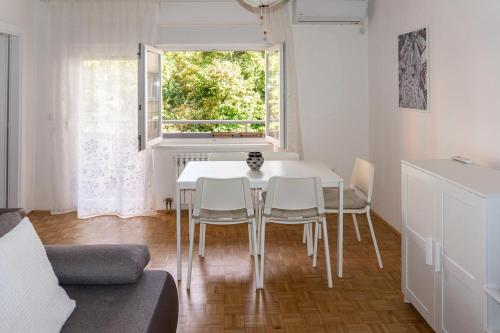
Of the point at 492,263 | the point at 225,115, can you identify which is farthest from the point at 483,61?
the point at 225,115

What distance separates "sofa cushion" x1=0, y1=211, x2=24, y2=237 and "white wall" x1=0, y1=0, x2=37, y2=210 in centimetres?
363

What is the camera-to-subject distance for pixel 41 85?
600 cm

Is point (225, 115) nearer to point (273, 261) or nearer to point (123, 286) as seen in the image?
point (273, 261)

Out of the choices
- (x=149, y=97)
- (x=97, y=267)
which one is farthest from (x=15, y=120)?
(x=97, y=267)

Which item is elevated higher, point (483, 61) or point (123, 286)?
point (483, 61)

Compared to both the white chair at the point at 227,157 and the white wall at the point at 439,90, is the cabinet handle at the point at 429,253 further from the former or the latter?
the white chair at the point at 227,157

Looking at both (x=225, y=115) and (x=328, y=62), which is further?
(x=225, y=115)

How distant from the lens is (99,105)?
5.93 metres

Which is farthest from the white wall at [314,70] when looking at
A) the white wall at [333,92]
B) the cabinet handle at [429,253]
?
the cabinet handle at [429,253]

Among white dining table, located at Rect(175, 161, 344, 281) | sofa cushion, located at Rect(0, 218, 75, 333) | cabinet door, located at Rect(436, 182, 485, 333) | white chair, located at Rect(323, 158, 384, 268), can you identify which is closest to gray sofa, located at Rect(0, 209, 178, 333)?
sofa cushion, located at Rect(0, 218, 75, 333)

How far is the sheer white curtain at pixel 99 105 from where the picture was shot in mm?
5875

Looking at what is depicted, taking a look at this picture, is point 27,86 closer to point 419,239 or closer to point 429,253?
point 419,239

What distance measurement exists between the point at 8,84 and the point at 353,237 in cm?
394

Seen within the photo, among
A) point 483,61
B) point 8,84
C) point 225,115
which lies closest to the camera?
point 483,61
